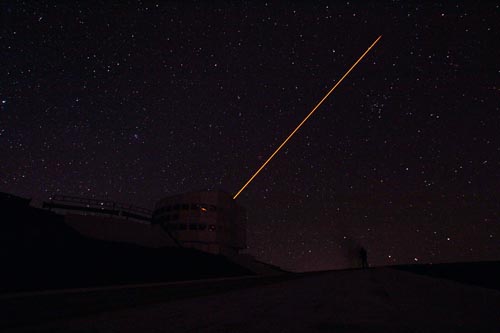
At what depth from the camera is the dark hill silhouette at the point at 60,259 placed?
15.3 meters

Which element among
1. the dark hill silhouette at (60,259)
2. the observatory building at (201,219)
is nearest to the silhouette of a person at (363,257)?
the observatory building at (201,219)

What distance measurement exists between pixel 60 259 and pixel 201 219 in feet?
132

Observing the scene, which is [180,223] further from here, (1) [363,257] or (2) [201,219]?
(1) [363,257]

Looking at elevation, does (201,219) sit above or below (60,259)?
above

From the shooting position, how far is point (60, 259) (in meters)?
19.0

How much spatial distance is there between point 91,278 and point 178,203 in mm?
43972

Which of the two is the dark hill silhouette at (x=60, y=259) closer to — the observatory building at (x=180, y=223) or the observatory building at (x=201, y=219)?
the observatory building at (x=180, y=223)

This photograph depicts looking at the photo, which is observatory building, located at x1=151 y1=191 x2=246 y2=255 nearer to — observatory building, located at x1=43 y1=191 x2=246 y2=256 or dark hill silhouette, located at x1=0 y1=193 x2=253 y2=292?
observatory building, located at x1=43 y1=191 x2=246 y2=256

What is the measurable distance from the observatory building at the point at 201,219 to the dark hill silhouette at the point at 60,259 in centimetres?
2561

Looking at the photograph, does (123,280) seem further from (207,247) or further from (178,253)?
(207,247)

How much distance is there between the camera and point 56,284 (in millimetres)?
14781

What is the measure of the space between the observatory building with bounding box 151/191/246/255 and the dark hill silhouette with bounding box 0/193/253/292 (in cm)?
2561

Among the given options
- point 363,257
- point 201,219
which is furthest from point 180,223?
point 363,257

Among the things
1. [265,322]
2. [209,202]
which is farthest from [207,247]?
[265,322]
